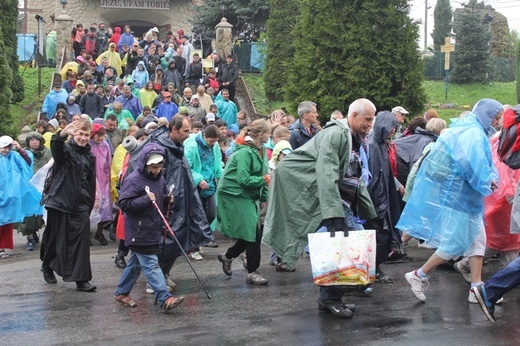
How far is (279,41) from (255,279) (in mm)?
17937

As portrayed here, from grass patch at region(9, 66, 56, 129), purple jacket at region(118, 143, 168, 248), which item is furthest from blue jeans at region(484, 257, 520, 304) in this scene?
grass patch at region(9, 66, 56, 129)

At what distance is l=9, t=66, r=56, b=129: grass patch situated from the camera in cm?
2339

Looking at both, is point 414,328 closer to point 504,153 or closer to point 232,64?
point 504,153

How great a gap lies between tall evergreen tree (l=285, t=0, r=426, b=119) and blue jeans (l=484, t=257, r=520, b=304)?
840cm

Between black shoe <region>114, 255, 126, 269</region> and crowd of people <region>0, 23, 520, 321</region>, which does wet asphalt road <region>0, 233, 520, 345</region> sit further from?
black shoe <region>114, 255, 126, 269</region>

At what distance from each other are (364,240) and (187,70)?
18.9 m

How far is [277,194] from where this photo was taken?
317 inches

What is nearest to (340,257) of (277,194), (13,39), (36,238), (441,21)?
(277,194)

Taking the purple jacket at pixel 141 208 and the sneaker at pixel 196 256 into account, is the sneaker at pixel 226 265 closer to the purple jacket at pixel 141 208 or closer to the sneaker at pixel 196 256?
the sneaker at pixel 196 256

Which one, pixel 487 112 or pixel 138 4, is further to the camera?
pixel 138 4

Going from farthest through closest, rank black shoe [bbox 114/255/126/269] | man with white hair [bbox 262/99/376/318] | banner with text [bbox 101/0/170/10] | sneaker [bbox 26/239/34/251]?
banner with text [bbox 101/0/170/10] < sneaker [bbox 26/239/34/251] < black shoe [bbox 114/255/126/269] < man with white hair [bbox 262/99/376/318]

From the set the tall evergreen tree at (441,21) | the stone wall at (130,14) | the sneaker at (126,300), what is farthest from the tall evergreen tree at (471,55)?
the sneaker at (126,300)

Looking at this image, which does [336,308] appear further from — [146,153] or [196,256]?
[196,256]

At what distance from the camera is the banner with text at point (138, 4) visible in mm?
37469
